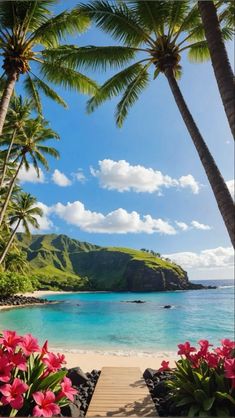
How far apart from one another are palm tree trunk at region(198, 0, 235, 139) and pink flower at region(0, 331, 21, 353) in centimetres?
359

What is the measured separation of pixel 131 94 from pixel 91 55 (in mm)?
1977

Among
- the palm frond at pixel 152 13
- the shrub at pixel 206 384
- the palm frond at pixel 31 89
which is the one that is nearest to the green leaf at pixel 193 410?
the shrub at pixel 206 384

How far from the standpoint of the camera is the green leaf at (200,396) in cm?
421

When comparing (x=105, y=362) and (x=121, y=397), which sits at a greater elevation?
(x=121, y=397)

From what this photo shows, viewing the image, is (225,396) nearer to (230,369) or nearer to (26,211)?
(230,369)

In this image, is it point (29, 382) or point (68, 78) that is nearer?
point (29, 382)

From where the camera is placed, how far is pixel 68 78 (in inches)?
406

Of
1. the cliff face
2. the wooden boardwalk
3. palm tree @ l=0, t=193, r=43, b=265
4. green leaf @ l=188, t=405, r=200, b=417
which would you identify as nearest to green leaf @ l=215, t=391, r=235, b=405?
green leaf @ l=188, t=405, r=200, b=417

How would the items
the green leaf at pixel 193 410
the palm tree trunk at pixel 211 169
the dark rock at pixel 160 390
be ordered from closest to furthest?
the green leaf at pixel 193 410 < the palm tree trunk at pixel 211 169 < the dark rock at pixel 160 390

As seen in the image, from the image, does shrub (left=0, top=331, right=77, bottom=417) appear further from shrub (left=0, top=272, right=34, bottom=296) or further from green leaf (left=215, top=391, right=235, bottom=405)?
shrub (left=0, top=272, right=34, bottom=296)

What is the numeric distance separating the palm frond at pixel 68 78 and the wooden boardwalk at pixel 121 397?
8176 mm

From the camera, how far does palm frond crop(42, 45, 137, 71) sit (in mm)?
8758

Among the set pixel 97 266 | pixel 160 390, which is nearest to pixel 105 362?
pixel 160 390

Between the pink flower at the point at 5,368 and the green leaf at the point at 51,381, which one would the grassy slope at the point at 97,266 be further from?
the pink flower at the point at 5,368
